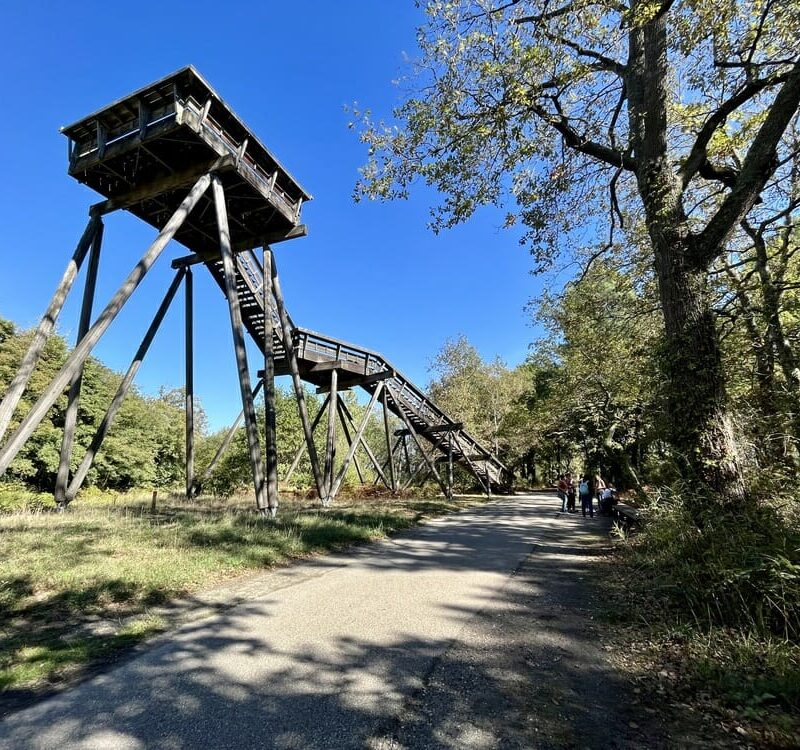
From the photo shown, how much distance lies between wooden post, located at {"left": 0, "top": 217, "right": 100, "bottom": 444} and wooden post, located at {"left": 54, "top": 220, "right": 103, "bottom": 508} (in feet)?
1.08

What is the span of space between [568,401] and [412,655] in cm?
1801

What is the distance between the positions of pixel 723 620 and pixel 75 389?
12513mm

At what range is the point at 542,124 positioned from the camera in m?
8.11

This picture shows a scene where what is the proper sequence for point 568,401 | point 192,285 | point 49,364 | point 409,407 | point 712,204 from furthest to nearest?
point 49,364, point 568,401, point 409,407, point 192,285, point 712,204

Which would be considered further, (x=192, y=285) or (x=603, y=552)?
(x=192, y=285)

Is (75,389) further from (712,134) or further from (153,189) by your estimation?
(712,134)

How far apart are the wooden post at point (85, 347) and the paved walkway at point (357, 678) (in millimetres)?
4265

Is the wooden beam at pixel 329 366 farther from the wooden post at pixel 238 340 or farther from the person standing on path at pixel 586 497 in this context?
the person standing on path at pixel 586 497

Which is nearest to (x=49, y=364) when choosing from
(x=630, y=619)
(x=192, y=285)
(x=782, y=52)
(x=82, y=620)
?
(x=192, y=285)

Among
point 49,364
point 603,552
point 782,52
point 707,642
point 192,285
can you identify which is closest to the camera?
point 707,642

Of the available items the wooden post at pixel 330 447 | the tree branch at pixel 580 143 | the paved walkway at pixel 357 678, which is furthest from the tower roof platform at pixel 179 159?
the paved walkway at pixel 357 678

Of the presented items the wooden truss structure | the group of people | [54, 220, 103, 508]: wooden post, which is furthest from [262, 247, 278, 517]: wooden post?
the group of people

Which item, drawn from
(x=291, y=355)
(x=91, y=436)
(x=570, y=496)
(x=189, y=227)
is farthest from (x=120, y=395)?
(x=91, y=436)

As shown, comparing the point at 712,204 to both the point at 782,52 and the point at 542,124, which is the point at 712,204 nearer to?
the point at 782,52
